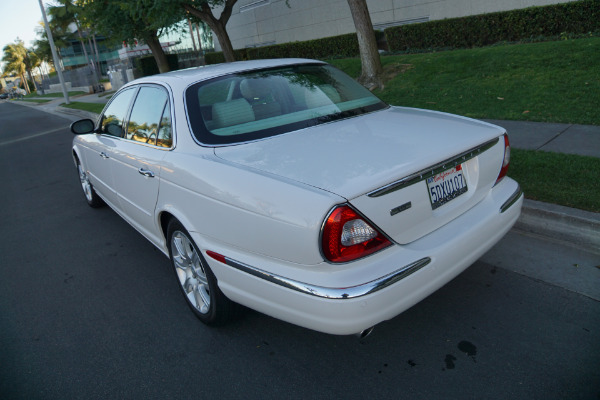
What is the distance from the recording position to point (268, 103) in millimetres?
3330

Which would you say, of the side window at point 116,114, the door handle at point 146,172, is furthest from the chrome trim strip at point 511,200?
the side window at point 116,114

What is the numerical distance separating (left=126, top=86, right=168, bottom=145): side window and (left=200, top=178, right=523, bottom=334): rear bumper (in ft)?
4.39

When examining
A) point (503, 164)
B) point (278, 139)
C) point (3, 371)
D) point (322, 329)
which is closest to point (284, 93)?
point (278, 139)

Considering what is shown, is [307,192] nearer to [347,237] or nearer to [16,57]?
[347,237]

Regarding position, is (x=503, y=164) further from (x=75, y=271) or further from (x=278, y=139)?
(x=75, y=271)

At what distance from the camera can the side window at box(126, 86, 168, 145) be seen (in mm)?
3512

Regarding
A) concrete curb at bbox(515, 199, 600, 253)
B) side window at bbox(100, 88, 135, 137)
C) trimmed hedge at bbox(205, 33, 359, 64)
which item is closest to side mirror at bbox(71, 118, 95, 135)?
side window at bbox(100, 88, 135, 137)

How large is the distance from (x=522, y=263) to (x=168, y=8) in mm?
12856

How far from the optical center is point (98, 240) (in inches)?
201

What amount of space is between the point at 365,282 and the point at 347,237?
228 millimetres

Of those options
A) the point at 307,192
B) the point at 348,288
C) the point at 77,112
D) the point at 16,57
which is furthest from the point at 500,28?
the point at 16,57

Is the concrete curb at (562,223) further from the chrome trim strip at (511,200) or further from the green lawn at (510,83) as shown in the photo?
the green lawn at (510,83)

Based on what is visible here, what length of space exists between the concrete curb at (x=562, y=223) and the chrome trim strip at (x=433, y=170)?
50.5 inches

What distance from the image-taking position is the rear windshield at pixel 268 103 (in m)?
3.08
